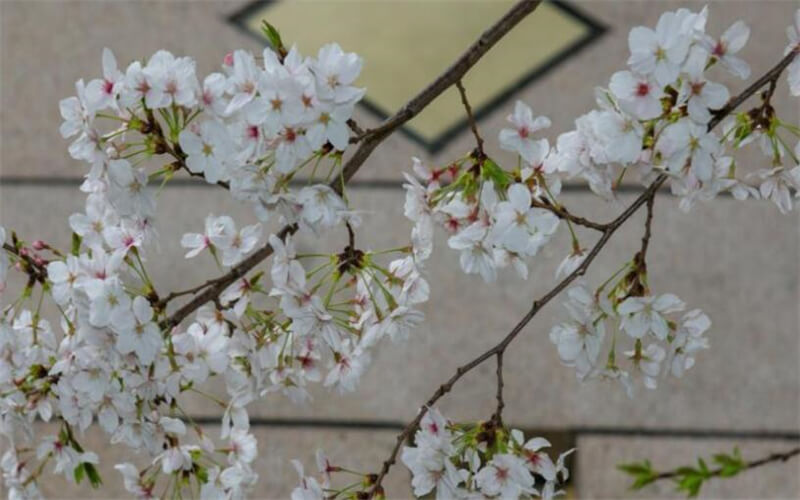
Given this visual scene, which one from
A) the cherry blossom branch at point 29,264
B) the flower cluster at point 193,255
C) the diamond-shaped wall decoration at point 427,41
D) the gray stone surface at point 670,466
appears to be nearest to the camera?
the flower cluster at point 193,255

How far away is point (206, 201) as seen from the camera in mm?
1991

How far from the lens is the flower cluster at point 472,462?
0.78 m

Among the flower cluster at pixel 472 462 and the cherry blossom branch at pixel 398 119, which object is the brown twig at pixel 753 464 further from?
the cherry blossom branch at pixel 398 119

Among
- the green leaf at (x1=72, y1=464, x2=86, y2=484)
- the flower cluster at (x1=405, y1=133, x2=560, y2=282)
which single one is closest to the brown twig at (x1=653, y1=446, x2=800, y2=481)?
the flower cluster at (x1=405, y1=133, x2=560, y2=282)

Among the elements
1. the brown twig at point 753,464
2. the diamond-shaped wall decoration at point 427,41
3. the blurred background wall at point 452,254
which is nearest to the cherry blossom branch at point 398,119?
the brown twig at point 753,464

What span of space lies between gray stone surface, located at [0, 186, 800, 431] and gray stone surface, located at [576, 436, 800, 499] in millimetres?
30

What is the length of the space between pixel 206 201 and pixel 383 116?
31cm

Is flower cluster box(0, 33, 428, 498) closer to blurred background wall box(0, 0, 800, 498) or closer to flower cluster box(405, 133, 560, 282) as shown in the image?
flower cluster box(405, 133, 560, 282)

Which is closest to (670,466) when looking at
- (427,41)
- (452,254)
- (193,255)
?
(452,254)

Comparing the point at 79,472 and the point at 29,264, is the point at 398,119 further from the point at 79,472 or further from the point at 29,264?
the point at 79,472

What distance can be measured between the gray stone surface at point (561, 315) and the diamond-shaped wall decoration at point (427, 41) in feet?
0.57

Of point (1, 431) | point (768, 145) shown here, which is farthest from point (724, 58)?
point (1, 431)

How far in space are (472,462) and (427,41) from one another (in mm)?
1417

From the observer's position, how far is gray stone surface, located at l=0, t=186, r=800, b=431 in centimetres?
185
